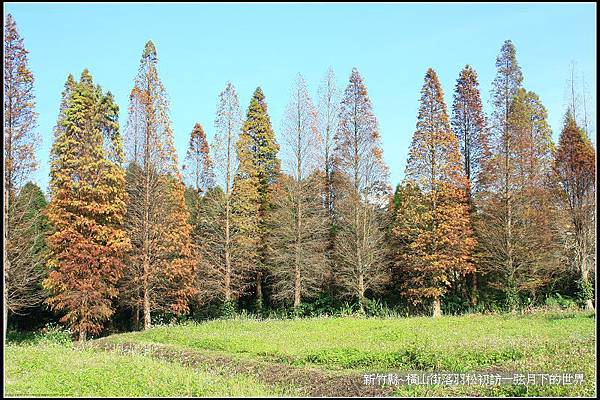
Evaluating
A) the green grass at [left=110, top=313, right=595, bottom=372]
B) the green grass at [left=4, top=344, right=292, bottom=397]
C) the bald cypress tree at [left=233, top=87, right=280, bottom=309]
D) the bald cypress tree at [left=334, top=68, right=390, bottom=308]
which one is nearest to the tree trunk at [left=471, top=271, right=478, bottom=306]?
the bald cypress tree at [left=334, top=68, right=390, bottom=308]

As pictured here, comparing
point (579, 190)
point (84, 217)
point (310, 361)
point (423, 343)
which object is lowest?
point (310, 361)

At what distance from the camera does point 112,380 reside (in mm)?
8453

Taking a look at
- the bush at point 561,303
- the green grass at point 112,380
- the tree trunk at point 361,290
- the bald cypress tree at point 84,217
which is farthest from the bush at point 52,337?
the bush at point 561,303

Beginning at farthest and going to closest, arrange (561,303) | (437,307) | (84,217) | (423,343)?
(437,307) < (561,303) < (84,217) < (423,343)

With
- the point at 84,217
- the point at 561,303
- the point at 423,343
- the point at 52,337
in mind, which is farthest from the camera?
the point at 561,303

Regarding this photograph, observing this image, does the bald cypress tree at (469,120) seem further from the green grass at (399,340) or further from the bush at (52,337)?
the bush at (52,337)

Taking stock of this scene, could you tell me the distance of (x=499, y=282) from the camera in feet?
80.3

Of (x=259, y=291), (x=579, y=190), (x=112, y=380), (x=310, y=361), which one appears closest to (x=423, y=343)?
(x=310, y=361)

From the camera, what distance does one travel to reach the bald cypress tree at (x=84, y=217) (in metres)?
20.2

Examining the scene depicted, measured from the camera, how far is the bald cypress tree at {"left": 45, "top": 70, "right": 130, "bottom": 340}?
20.2m

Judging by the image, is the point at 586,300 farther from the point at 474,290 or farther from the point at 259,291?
the point at 259,291

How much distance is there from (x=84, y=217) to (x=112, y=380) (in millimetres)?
13352

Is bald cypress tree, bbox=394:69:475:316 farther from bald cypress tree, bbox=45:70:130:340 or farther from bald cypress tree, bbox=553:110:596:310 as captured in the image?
bald cypress tree, bbox=45:70:130:340

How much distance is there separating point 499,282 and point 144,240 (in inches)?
618
